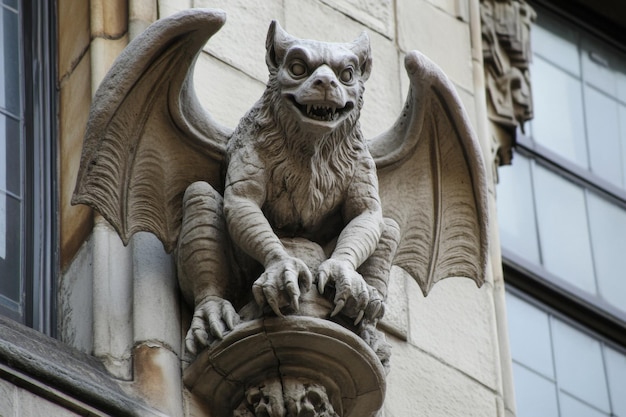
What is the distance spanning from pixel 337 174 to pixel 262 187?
0.24 metres

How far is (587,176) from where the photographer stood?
437 inches

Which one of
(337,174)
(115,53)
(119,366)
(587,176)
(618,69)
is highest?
(618,69)

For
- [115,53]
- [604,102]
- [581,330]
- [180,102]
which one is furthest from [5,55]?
[604,102]

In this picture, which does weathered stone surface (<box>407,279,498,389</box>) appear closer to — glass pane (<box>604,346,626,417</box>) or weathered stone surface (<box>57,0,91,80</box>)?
weathered stone surface (<box>57,0,91,80</box>)

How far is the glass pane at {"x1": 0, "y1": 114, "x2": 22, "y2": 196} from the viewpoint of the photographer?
7852mm

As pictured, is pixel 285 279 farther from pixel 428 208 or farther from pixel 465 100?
pixel 465 100

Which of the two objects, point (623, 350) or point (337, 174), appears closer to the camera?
point (337, 174)

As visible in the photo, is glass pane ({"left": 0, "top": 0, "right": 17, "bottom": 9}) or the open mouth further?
glass pane ({"left": 0, "top": 0, "right": 17, "bottom": 9})

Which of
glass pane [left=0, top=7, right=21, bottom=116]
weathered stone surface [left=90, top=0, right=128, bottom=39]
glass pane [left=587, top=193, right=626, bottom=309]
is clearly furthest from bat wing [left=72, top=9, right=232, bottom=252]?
glass pane [left=587, top=193, right=626, bottom=309]

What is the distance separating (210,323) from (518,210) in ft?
12.7

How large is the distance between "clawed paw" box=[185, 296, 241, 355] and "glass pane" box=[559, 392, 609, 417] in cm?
315

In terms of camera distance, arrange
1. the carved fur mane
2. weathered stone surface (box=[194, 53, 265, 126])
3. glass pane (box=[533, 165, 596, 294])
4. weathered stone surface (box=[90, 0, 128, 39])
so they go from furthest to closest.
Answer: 1. glass pane (box=[533, 165, 596, 294])
2. weathered stone surface (box=[90, 0, 128, 39])
3. weathered stone surface (box=[194, 53, 265, 126])
4. the carved fur mane

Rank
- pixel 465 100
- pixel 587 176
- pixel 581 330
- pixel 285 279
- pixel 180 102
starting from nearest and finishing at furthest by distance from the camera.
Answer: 1. pixel 285 279
2. pixel 180 102
3. pixel 465 100
4. pixel 581 330
5. pixel 587 176

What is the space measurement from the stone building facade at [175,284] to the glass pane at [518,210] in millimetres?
1571
